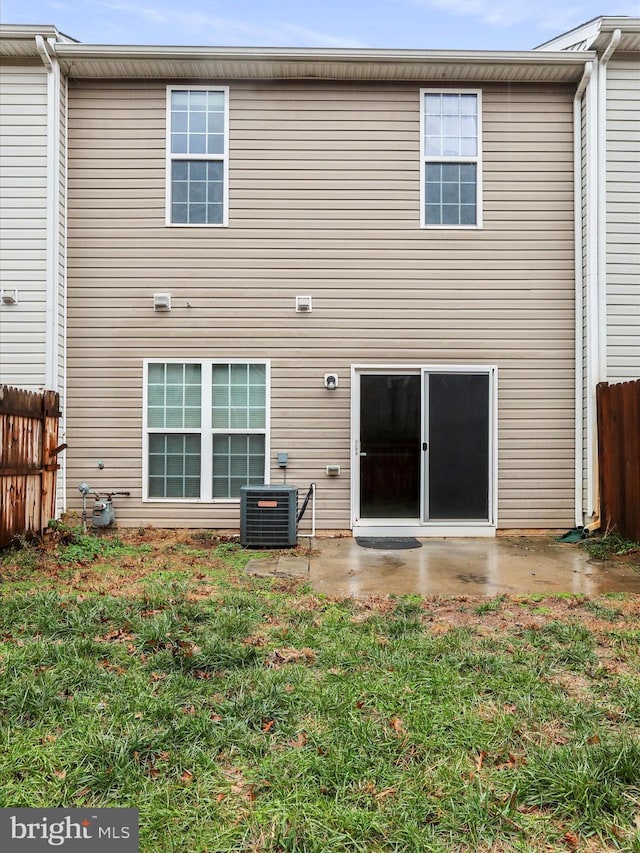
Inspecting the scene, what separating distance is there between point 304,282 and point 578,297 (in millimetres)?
3227

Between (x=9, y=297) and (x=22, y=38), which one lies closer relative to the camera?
(x=22, y=38)

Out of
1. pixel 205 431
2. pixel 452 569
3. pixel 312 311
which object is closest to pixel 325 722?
pixel 452 569

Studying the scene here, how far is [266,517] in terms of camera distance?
6223 millimetres

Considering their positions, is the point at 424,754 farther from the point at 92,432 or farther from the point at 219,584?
the point at 92,432

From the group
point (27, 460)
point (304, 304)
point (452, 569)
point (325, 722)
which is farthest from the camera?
point (304, 304)

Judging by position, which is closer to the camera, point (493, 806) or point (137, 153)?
point (493, 806)

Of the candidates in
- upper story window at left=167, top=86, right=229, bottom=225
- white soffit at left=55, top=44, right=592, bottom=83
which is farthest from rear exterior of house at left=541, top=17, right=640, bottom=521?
upper story window at left=167, top=86, right=229, bottom=225

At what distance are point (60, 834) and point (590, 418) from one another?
6.50 m

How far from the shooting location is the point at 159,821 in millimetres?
1818

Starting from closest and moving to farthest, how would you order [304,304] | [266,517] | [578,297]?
1. [266,517]
2. [304,304]
3. [578,297]

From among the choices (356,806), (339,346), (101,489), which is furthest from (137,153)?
(356,806)

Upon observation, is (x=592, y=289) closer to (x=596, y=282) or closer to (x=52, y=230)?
(x=596, y=282)

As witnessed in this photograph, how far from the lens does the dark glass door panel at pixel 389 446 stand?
6.90 metres

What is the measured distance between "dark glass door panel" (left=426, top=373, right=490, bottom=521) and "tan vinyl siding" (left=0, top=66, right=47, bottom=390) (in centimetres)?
457
